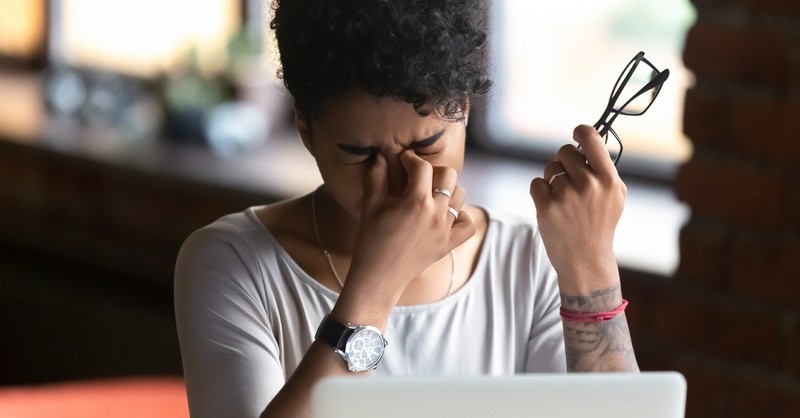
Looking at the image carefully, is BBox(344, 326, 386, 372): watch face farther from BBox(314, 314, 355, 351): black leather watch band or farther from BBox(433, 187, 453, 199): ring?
BBox(433, 187, 453, 199): ring

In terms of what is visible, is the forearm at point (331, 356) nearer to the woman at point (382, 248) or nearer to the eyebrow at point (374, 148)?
the woman at point (382, 248)

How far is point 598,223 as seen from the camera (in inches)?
46.2

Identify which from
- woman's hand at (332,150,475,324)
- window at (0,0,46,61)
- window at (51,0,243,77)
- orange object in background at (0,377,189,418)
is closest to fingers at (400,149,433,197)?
woman's hand at (332,150,475,324)

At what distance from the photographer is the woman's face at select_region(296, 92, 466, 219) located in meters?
1.12

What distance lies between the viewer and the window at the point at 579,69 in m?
2.37

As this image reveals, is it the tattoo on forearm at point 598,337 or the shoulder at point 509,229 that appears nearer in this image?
the tattoo on forearm at point 598,337

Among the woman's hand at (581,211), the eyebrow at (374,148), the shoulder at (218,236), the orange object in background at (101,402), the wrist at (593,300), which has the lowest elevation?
the orange object in background at (101,402)

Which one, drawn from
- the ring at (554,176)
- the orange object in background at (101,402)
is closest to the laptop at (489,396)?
the ring at (554,176)

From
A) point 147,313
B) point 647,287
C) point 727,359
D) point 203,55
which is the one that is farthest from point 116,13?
point 727,359

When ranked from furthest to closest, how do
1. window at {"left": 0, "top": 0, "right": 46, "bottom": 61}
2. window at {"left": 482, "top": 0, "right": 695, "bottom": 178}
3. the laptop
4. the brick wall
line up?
window at {"left": 0, "top": 0, "right": 46, "bottom": 61}, window at {"left": 482, "top": 0, "right": 695, "bottom": 178}, the brick wall, the laptop

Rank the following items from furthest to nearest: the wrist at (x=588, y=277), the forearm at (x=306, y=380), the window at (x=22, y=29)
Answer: the window at (x=22, y=29), the wrist at (x=588, y=277), the forearm at (x=306, y=380)

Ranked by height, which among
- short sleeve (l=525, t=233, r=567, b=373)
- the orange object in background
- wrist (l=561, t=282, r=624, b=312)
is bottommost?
the orange object in background

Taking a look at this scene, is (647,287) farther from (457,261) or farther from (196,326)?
Answer: (196,326)

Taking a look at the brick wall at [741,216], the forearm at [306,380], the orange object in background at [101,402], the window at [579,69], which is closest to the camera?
the forearm at [306,380]
